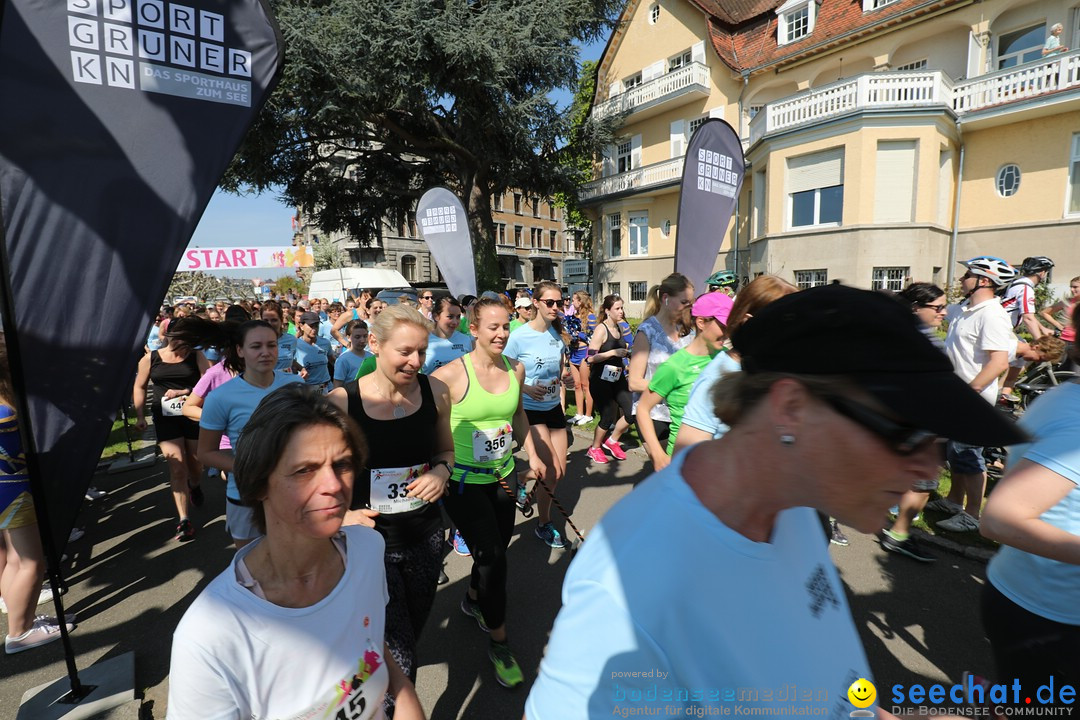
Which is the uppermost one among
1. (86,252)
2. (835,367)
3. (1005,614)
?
(86,252)

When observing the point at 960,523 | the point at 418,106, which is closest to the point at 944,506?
the point at 960,523

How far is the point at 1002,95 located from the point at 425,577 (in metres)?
21.5

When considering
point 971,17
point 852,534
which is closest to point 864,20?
point 971,17

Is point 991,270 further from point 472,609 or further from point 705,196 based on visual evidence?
point 472,609

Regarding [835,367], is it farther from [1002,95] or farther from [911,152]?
[1002,95]

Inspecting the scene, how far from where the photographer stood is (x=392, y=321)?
2621mm

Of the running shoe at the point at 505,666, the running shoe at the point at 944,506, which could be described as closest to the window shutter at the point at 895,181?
the running shoe at the point at 944,506

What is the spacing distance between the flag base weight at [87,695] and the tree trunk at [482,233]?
644 inches

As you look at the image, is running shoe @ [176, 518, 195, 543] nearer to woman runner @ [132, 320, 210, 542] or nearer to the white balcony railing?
woman runner @ [132, 320, 210, 542]

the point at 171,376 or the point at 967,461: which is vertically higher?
the point at 171,376

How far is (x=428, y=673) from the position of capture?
2883 mm

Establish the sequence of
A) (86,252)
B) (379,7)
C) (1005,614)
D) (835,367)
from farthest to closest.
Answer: (379,7) → (86,252) → (1005,614) → (835,367)

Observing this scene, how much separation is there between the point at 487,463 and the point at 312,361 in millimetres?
5021

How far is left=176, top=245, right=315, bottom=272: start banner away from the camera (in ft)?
64.6
